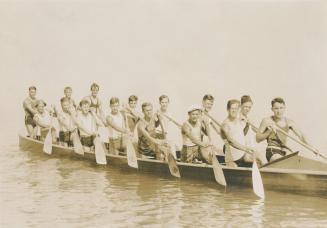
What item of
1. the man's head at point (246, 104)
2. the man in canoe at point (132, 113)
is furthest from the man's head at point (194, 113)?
the man in canoe at point (132, 113)

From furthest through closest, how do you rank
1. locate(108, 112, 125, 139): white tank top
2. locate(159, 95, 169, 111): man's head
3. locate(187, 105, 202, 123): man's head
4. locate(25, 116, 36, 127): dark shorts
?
locate(25, 116, 36, 127): dark shorts → locate(108, 112, 125, 139): white tank top → locate(159, 95, 169, 111): man's head → locate(187, 105, 202, 123): man's head

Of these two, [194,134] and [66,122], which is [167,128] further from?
[66,122]

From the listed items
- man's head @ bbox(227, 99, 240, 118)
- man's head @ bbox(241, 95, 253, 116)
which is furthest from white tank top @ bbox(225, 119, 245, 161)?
man's head @ bbox(241, 95, 253, 116)

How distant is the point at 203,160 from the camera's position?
6.72 metres

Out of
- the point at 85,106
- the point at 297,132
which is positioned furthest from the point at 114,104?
the point at 297,132

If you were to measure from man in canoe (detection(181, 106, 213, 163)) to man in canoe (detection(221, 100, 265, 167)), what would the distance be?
12.8 inches

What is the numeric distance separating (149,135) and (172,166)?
828 mm

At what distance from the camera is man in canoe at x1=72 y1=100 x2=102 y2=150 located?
8.66 metres

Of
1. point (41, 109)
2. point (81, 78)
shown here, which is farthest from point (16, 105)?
point (41, 109)

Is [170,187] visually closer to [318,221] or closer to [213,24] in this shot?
[318,221]

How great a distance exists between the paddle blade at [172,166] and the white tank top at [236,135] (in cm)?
84

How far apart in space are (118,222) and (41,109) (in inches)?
239

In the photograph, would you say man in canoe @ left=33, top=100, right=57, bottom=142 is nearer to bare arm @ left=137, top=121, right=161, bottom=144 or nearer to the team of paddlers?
the team of paddlers

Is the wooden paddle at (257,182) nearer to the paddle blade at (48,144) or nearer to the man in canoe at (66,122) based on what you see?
the man in canoe at (66,122)
